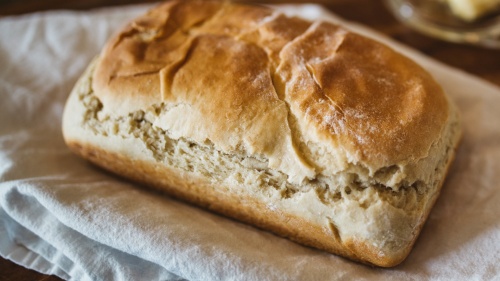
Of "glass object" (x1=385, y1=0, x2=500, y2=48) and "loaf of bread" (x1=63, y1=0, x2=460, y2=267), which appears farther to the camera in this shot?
"glass object" (x1=385, y1=0, x2=500, y2=48)

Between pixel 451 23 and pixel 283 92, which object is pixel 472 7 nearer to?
pixel 451 23

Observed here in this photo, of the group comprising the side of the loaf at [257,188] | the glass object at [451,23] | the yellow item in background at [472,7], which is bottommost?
the glass object at [451,23]

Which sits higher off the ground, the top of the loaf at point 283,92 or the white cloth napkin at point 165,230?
the top of the loaf at point 283,92

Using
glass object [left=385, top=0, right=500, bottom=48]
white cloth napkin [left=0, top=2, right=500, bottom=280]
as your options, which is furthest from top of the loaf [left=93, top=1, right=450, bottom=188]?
glass object [left=385, top=0, right=500, bottom=48]

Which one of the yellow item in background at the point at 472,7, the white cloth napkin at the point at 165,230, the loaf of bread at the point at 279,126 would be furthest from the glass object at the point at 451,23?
the loaf of bread at the point at 279,126

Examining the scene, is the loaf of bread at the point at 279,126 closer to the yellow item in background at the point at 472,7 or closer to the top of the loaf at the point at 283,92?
the top of the loaf at the point at 283,92

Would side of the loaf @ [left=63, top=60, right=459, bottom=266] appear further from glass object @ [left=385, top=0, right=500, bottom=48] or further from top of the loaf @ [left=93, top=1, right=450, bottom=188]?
glass object @ [left=385, top=0, right=500, bottom=48]
